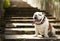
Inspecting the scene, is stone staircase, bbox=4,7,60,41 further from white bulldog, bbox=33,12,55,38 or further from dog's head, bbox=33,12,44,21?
dog's head, bbox=33,12,44,21

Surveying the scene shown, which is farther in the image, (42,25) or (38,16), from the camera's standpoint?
(42,25)

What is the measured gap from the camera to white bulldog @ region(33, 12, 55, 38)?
19.3 ft

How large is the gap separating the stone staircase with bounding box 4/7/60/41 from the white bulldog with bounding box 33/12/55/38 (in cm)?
21

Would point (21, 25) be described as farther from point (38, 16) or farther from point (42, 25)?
point (38, 16)

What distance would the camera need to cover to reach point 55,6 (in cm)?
740

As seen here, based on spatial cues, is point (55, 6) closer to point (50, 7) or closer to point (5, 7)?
point (50, 7)

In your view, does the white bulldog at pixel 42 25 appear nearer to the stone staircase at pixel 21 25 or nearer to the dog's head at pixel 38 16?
the dog's head at pixel 38 16

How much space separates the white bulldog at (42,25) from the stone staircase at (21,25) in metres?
0.21

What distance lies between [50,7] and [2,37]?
247cm

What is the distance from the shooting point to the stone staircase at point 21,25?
240 inches

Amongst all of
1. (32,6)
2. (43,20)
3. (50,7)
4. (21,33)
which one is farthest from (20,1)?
(43,20)

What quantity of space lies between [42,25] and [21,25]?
4.37 feet

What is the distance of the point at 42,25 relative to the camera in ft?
19.8

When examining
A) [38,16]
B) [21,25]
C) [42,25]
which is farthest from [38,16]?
[21,25]
